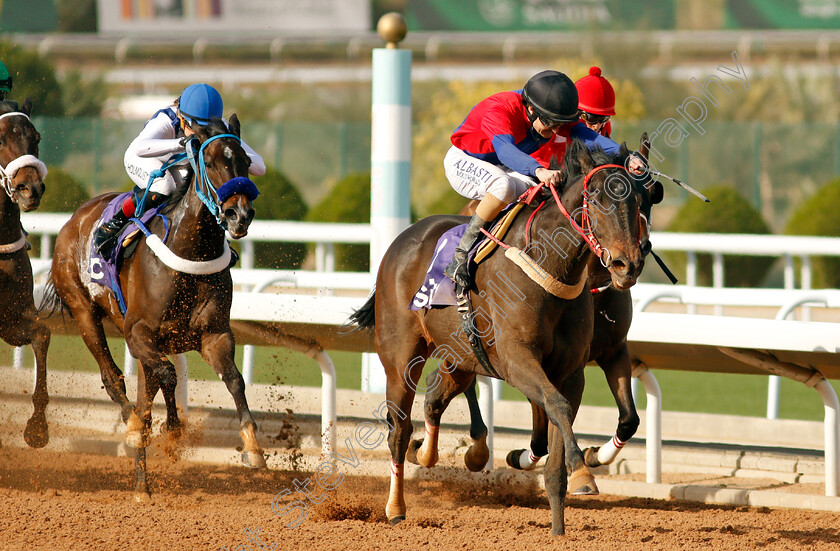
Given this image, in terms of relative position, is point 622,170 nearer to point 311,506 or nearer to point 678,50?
point 311,506

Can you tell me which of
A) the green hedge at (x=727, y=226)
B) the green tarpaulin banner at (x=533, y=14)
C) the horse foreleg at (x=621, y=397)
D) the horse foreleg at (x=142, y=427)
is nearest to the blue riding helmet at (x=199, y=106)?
the horse foreleg at (x=142, y=427)

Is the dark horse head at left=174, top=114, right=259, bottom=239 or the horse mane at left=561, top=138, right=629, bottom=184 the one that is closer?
the horse mane at left=561, top=138, right=629, bottom=184

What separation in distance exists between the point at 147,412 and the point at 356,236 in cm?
359

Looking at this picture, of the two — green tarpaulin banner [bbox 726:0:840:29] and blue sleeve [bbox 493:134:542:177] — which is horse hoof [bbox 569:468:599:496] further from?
green tarpaulin banner [bbox 726:0:840:29]

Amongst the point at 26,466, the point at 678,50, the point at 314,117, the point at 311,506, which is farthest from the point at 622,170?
the point at 678,50

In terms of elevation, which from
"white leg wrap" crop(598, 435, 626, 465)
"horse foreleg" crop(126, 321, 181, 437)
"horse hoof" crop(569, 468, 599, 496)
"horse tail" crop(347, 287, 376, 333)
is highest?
"horse tail" crop(347, 287, 376, 333)

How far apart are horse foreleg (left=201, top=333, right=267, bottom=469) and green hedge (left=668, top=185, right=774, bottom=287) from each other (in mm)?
9889

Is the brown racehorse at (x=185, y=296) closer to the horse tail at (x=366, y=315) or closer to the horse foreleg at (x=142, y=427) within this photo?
the horse foreleg at (x=142, y=427)

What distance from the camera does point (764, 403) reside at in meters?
7.86

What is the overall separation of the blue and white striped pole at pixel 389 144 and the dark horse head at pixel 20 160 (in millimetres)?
1849

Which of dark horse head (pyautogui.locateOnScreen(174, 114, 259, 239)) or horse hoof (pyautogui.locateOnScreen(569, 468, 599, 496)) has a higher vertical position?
dark horse head (pyautogui.locateOnScreen(174, 114, 259, 239))

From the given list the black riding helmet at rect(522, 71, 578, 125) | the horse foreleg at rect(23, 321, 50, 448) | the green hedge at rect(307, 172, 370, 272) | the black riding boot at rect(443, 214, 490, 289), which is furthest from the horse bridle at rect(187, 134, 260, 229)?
the green hedge at rect(307, 172, 370, 272)

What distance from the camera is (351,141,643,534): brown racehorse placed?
11.9 feet

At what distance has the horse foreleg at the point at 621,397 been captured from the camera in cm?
463
